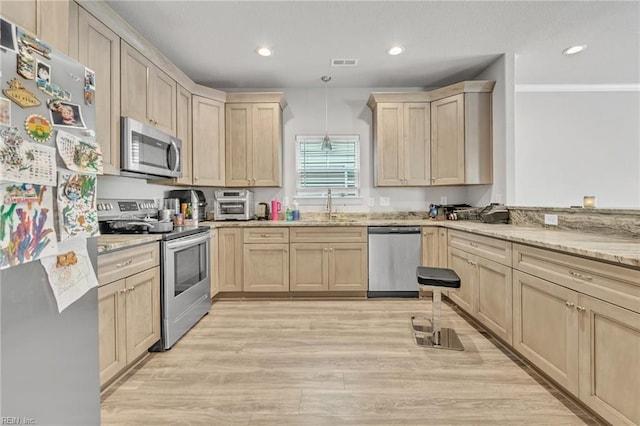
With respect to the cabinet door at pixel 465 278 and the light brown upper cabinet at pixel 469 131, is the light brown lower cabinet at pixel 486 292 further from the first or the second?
the light brown upper cabinet at pixel 469 131

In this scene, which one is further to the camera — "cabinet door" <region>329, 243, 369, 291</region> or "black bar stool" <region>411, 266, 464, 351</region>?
A: "cabinet door" <region>329, 243, 369, 291</region>

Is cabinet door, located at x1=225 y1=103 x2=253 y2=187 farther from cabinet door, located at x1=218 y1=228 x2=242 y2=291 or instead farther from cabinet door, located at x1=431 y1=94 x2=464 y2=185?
cabinet door, located at x1=431 y1=94 x2=464 y2=185

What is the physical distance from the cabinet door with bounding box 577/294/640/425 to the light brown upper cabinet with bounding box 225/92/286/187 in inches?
122

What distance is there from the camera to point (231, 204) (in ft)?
12.2

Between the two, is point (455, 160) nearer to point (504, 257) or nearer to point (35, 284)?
point (504, 257)

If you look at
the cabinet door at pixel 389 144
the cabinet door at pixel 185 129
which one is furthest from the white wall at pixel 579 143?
the cabinet door at pixel 185 129

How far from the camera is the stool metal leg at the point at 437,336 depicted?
7.57ft

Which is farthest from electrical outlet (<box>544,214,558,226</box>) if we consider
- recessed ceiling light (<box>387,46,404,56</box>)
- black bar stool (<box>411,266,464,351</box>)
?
recessed ceiling light (<box>387,46,404,56</box>)

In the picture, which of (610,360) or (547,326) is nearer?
(610,360)

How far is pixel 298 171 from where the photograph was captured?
4.14m

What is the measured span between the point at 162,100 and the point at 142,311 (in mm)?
2001

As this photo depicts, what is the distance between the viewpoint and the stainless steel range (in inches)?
89.3

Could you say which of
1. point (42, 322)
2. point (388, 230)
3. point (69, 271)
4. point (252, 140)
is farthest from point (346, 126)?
point (42, 322)

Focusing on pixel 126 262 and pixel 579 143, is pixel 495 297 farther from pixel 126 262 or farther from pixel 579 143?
pixel 579 143
